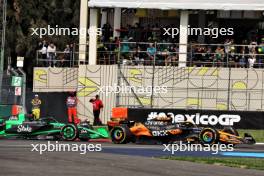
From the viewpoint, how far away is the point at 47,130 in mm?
22359

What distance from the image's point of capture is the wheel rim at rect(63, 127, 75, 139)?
72.2ft

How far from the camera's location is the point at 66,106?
33.9 meters

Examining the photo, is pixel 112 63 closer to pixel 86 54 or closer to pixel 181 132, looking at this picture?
pixel 86 54

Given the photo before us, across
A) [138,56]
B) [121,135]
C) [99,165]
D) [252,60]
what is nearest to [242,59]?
[252,60]

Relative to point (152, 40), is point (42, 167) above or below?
below

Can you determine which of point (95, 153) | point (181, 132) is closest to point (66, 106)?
point (181, 132)

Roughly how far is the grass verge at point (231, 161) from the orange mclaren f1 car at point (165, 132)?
358 centimetres

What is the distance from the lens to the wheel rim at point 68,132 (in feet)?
72.2

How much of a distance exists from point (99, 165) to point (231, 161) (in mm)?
3308

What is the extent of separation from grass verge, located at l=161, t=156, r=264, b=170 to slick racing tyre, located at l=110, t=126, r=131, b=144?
4.46 meters

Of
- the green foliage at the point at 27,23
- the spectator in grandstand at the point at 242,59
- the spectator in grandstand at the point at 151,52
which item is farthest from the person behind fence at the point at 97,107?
the green foliage at the point at 27,23

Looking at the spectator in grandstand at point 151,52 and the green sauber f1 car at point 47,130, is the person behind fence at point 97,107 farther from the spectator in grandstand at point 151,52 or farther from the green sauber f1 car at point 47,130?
the green sauber f1 car at point 47,130

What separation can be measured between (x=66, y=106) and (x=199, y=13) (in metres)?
7.84

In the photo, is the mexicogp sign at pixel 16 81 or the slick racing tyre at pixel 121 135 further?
the mexicogp sign at pixel 16 81
